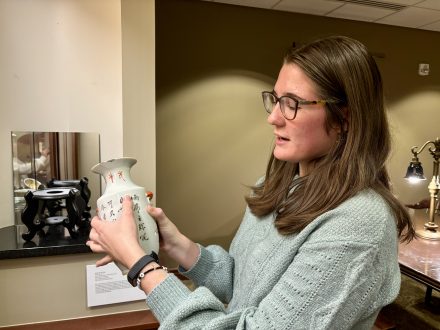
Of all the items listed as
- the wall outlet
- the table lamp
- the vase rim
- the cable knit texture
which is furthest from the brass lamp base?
the wall outlet

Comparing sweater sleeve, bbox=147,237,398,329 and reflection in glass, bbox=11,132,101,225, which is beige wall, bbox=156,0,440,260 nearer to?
reflection in glass, bbox=11,132,101,225

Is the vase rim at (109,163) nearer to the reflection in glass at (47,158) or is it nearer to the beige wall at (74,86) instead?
the beige wall at (74,86)

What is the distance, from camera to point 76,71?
6.64 feet

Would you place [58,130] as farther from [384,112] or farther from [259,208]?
[384,112]

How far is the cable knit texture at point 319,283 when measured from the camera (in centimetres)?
61

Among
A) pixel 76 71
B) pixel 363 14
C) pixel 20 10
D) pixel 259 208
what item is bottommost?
pixel 259 208

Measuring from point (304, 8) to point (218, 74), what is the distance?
38.9 inches

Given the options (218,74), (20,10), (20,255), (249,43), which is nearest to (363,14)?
(249,43)

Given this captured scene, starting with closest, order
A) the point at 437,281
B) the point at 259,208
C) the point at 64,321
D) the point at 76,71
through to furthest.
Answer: the point at 259,208, the point at 437,281, the point at 64,321, the point at 76,71

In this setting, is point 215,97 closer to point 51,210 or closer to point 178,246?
point 51,210

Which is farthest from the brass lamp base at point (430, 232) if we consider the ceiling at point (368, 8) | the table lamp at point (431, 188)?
the ceiling at point (368, 8)

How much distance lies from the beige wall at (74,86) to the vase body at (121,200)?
113 cm

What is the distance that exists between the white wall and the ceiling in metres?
1.38

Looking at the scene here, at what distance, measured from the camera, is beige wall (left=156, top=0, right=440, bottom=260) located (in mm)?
2992
